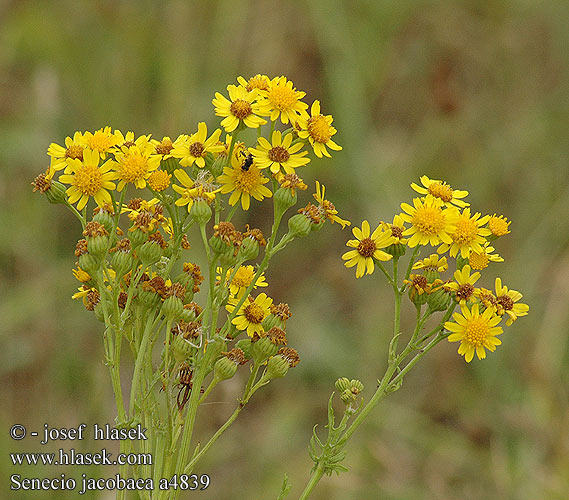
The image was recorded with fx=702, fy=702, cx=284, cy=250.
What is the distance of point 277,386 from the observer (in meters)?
4.55

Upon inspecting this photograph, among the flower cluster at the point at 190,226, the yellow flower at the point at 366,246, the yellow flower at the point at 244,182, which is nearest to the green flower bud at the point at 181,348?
the flower cluster at the point at 190,226

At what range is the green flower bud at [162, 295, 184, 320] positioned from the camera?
5.46 feet

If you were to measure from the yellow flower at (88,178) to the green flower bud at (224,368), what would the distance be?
1.66ft

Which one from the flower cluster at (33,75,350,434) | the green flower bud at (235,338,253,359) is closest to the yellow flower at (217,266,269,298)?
the flower cluster at (33,75,350,434)

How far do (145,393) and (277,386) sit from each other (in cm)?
290

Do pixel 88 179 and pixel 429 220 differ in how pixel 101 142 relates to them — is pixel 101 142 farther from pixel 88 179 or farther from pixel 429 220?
pixel 429 220

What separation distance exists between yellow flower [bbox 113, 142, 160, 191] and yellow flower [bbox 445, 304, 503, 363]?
857 millimetres

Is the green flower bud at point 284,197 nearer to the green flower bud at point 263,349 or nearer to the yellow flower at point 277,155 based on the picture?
the yellow flower at point 277,155

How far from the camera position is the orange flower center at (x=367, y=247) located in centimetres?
187

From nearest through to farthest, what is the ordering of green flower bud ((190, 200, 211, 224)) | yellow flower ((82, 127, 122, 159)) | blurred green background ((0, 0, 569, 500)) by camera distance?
green flower bud ((190, 200, 211, 224)) < yellow flower ((82, 127, 122, 159)) < blurred green background ((0, 0, 569, 500))

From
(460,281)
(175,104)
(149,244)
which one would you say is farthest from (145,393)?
(175,104)

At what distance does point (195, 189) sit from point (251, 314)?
0.37 meters

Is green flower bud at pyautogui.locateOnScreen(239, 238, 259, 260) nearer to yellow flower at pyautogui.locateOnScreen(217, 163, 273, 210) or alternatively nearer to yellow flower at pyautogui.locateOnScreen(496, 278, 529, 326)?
yellow flower at pyautogui.locateOnScreen(217, 163, 273, 210)

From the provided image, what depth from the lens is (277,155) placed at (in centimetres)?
173
